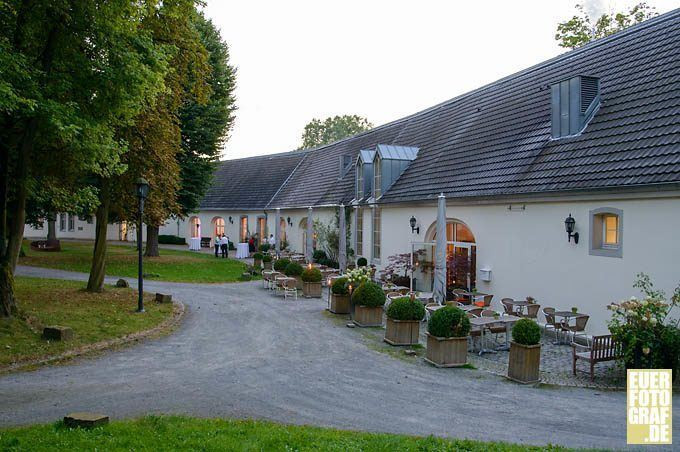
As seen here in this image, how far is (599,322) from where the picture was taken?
1127 cm

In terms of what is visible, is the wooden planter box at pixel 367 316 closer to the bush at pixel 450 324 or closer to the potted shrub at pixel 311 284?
the bush at pixel 450 324

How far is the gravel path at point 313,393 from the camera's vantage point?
6.68 meters

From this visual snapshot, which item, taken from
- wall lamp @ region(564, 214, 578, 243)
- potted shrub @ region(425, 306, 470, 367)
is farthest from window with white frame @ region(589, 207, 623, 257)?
potted shrub @ region(425, 306, 470, 367)

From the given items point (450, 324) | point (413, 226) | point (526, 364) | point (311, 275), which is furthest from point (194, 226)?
point (526, 364)

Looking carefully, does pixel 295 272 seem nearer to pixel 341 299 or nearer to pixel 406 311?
pixel 341 299

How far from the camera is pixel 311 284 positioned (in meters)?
19.1

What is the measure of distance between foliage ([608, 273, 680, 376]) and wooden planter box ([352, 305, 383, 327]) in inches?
246

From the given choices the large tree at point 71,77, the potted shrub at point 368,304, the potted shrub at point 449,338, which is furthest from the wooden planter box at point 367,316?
the large tree at point 71,77

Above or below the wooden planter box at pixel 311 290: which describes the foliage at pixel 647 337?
above

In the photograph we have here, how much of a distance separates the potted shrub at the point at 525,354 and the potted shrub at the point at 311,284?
1079 centimetres

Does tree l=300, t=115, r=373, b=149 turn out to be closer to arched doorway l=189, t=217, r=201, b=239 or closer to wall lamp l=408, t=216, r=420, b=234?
arched doorway l=189, t=217, r=201, b=239

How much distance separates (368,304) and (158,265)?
16.2m

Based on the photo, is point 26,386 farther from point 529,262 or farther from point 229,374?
point 529,262

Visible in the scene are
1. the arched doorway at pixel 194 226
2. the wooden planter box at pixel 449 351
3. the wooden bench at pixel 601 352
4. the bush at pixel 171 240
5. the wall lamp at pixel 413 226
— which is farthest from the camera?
the arched doorway at pixel 194 226
